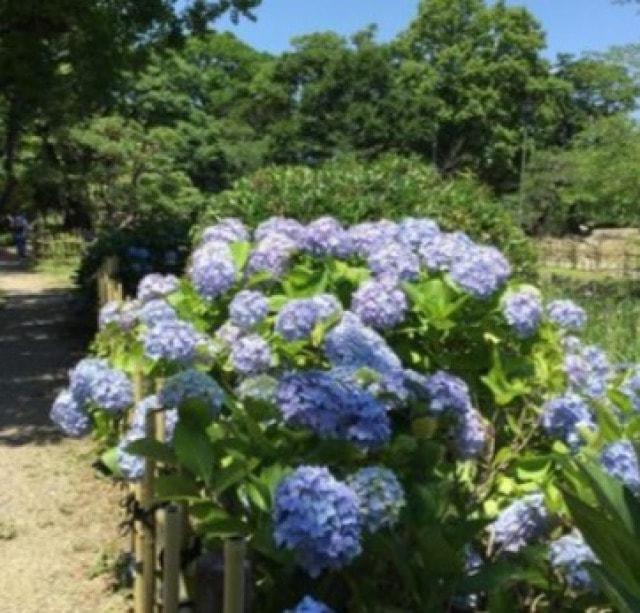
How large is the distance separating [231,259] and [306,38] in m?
59.5

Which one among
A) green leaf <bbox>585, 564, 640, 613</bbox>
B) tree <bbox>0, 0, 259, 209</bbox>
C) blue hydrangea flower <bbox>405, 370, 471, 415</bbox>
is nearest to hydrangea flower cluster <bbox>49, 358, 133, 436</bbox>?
blue hydrangea flower <bbox>405, 370, 471, 415</bbox>

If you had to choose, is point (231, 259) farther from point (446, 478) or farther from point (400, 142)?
point (400, 142)

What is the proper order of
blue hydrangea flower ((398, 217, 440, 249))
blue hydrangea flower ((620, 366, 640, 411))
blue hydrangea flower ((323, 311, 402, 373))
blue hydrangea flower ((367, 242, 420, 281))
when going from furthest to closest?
1. blue hydrangea flower ((398, 217, 440, 249))
2. blue hydrangea flower ((367, 242, 420, 281))
3. blue hydrangea flower ((620, 366, 640, 411))
4. blue hydrangea flower ((323, 311, 402, 373))

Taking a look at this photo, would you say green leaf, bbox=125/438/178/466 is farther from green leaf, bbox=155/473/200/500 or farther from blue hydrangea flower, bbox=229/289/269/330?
blue hydrangea flower, bbox=229/289/269/330

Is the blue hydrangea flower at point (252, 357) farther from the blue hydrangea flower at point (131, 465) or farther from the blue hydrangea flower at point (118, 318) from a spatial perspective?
the blue hydrangea flower at point (118, 318)

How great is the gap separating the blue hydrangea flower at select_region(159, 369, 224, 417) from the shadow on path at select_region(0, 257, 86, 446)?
5.00 m

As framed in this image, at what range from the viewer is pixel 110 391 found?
3699 mm

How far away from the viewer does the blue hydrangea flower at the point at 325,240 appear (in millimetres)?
4109

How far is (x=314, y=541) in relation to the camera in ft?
6.75

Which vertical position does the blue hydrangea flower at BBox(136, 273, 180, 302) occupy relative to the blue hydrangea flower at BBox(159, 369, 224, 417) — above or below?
above

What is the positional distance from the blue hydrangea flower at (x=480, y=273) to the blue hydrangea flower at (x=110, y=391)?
1.25 metres

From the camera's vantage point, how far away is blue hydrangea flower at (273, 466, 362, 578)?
A: 2.06m

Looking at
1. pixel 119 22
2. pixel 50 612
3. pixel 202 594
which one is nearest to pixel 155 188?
pixel 119 22

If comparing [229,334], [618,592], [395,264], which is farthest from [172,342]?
[618,592]
